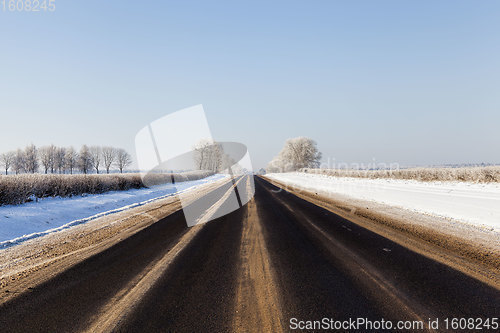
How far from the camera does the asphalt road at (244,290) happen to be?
267 centimetres

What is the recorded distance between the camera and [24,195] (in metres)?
11.6

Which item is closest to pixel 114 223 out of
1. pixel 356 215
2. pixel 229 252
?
pixel 229 252

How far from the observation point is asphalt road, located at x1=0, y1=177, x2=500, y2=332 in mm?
2670

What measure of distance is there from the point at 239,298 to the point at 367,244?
356cm

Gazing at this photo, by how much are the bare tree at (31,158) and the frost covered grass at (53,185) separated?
286 ft

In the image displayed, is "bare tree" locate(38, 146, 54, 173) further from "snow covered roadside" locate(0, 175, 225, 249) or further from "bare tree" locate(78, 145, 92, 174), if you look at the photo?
"snow covered roadside" locate(0, 175, 225, 249)

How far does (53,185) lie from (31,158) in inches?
3780

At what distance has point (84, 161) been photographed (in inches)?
3509

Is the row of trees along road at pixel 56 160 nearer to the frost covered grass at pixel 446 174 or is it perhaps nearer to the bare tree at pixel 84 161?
the bare tree at pixel 84 161

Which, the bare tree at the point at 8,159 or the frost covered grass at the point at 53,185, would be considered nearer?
the frost covered grass at the point at 53,185

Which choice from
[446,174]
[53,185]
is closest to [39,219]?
[53,185]

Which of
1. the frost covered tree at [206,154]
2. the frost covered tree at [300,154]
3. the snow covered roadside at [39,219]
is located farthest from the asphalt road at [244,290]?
the frost covered tree at [300,154]

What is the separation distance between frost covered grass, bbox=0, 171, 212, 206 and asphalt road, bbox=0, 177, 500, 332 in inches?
364

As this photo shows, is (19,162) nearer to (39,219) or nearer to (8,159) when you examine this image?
(8,159)
